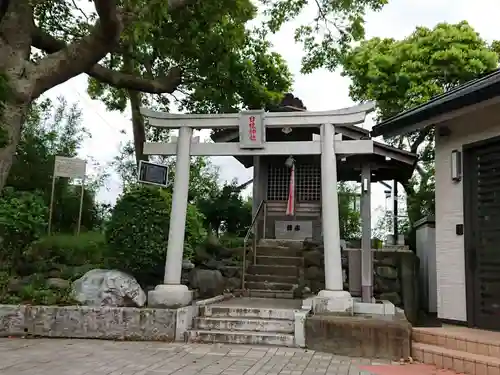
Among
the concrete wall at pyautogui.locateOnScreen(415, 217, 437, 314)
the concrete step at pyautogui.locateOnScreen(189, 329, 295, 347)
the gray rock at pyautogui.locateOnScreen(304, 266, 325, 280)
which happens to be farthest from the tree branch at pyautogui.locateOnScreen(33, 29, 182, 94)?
the concrete wall at pyautogui.locateOnScreen(415, 217, 437, 314)

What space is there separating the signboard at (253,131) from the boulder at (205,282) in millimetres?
3591

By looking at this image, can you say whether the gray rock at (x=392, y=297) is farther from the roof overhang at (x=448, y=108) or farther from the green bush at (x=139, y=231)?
the green bush at (x=139, y=231)

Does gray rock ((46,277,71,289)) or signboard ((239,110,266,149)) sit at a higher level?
signboard ((239,110,266,149))

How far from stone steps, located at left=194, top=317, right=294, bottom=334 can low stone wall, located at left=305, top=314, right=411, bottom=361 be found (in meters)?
0.51

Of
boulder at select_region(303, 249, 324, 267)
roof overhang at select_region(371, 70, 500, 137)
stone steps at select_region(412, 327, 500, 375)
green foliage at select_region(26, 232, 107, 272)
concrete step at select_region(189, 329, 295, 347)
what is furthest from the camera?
boulder at select_region(303, 249, 324, 267)

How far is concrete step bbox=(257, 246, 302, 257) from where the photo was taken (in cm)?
1182

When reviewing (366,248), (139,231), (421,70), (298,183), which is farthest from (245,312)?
(421,70)

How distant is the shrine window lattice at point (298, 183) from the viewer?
47.3 ft

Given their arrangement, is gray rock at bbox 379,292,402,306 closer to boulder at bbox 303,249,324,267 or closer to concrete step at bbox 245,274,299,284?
boulder at bbox 303,249,324,267

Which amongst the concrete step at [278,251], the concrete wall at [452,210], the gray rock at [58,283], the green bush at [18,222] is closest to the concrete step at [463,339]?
the concrete wall at [452,210]

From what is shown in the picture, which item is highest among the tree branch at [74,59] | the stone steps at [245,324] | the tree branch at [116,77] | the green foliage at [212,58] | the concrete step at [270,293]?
the green foliage at [212,58]

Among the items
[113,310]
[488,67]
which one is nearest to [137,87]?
[113,310]

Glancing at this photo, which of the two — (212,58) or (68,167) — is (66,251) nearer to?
(68,167)

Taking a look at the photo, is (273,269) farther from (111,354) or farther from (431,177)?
(431,177)
